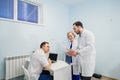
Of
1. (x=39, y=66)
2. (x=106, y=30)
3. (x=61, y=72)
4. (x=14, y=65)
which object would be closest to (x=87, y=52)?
(x=61, y=72)

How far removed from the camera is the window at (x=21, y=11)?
2746 millimetres

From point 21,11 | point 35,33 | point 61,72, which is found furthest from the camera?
point 35,33

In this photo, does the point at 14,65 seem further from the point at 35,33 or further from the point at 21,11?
the point at 21,11

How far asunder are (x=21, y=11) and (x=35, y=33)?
70cm

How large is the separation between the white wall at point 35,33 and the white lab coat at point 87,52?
1550 millimetres

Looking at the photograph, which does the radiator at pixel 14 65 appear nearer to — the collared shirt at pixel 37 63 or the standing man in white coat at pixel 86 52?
the collared shirt at pixel 37 63

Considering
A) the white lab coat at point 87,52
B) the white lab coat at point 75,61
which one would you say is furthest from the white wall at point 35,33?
the white lab coat at point 87,52

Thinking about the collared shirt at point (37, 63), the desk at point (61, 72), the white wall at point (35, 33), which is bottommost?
the desk at point (61, 72)

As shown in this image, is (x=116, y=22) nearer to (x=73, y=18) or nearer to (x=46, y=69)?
(x=73, y=18)

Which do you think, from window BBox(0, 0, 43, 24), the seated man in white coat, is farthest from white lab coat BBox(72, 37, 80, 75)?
window BBox(0, 0, 43, 24)

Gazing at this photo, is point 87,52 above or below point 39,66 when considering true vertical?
above

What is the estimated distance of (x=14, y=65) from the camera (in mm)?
2656

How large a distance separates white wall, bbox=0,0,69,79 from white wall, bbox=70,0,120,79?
3.00ft

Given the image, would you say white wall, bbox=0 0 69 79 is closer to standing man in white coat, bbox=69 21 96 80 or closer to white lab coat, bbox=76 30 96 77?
standing man in white coat, bbox=69 21 96 80
